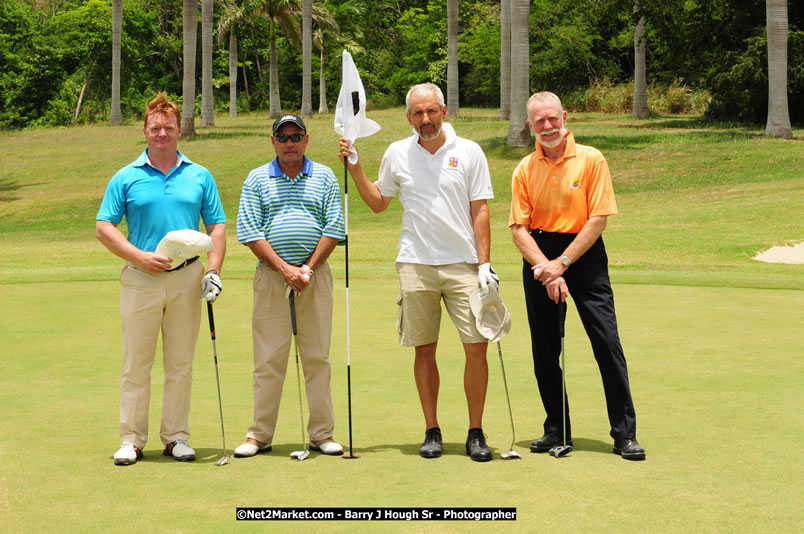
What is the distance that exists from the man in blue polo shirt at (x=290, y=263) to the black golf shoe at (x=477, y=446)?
713 millimetres

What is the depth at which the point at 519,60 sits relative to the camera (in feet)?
90.7

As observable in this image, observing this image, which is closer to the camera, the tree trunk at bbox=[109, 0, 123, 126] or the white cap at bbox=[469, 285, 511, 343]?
the white cap at bbox=[469, 285, 511, 343]

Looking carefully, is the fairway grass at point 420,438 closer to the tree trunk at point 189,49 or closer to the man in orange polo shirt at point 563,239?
the man in orange polo shirt at point 563,239

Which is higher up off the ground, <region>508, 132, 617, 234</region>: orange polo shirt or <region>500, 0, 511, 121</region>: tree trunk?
<region>500, 0, 511, 121</region>: tree trunk

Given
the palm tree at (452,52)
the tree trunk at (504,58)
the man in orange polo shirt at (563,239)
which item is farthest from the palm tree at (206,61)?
the man in orange polo shirt at (563,239)

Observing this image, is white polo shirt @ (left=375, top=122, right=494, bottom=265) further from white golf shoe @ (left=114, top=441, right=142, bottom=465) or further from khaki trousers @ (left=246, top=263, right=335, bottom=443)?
white golf shoe @ (left=114, top=441, right=142, bottom=465)

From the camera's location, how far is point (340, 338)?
8.38m

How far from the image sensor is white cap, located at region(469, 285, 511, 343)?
5082mm

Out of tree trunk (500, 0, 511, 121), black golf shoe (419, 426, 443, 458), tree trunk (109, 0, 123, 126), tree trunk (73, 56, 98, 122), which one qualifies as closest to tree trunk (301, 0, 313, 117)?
tree trunk (109, 0, 123, 126)

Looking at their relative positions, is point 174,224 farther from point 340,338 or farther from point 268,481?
point 340,338

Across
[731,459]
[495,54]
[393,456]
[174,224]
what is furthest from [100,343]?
[495,54]

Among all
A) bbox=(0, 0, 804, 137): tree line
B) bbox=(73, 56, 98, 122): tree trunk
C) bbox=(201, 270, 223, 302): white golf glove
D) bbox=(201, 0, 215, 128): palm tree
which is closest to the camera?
bbox=(201, 270, 223, 302): white golf glove

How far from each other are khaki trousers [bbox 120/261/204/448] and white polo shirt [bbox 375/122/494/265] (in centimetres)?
122

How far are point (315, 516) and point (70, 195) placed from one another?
25726mm
